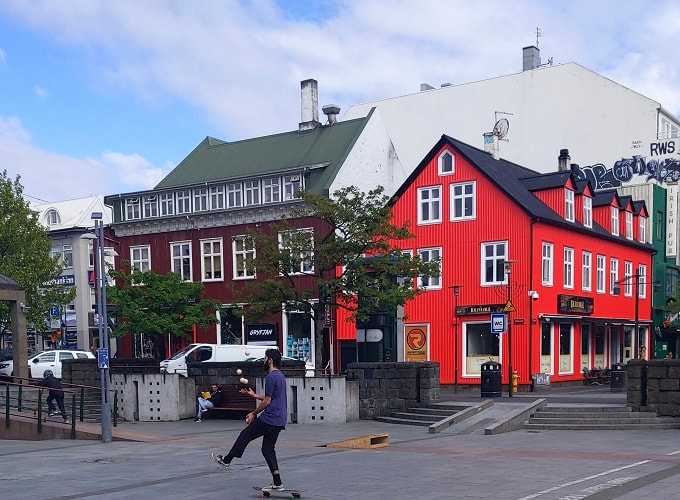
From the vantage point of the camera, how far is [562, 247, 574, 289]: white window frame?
38562 mm

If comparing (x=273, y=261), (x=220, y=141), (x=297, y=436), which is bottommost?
(x=297, y=436)

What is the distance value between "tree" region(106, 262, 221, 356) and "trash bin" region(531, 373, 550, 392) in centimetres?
1371

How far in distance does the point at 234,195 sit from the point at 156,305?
8453mm

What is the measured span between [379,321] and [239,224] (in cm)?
1061

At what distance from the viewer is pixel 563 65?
50.8m

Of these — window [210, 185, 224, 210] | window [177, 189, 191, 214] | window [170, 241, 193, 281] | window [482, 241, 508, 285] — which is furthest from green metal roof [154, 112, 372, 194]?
window [482, 241, 508, 285]

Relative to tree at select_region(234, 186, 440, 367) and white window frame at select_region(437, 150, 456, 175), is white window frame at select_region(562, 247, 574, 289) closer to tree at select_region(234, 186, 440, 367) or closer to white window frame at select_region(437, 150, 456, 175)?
white window frame at select_region(437, 150, 456, 175)

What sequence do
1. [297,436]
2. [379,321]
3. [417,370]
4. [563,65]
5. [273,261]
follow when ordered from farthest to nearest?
[563,65], [379,321], [273,261], [417,370], [297,436]

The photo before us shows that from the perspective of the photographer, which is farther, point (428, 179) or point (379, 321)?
point (428, 179)

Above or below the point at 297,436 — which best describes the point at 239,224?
above

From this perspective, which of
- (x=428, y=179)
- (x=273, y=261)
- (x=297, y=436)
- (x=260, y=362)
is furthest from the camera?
(x=428, y=179)

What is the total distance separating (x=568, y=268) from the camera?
38812mm

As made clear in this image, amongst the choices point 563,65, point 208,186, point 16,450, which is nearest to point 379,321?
point 208,186

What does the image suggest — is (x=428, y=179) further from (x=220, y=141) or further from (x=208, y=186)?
(x=220, y=141)
